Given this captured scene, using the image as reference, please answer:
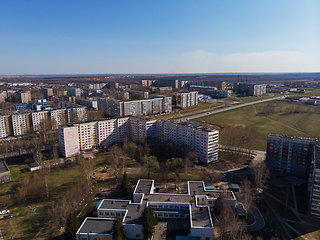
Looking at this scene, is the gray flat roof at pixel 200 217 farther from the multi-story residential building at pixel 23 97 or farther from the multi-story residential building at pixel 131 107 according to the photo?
the multi-story residential building at pixel 23 97

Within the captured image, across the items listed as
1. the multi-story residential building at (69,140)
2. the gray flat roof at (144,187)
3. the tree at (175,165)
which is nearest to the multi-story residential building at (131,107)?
the multi-story residential building at (69,140)

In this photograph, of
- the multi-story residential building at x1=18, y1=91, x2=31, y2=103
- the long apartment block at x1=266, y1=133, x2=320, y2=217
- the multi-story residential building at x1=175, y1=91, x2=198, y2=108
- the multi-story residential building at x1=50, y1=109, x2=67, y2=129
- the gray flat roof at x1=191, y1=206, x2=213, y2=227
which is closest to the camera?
the gray flat roof at x1=191, y1=206, x2=213, y2=227

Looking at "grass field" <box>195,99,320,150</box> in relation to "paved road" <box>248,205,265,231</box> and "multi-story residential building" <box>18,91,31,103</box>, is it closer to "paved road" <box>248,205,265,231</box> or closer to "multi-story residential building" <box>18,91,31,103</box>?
"paved road" <box>248,205,265,231</box>

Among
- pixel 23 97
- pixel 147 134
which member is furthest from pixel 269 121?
pixel 23 97

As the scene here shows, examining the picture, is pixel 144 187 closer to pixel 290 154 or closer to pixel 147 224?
pixel 147 224

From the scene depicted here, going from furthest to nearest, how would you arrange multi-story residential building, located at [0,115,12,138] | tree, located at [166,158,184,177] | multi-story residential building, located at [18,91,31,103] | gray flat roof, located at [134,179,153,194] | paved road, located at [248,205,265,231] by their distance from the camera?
1. multi-story residential building, located at [18,91,31,103]
2. multi-story residential building, located at [0,115,12,138]
3. tree, located at [166,158,184,177]
4. gray flat roof, located at [134,179,153,194]
5. paved road, located at [248,205,265,231]

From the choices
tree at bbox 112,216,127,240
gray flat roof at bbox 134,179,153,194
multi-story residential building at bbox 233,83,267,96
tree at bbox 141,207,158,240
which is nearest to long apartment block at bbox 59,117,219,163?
gray flat roof at bbox 134,179,153,194
